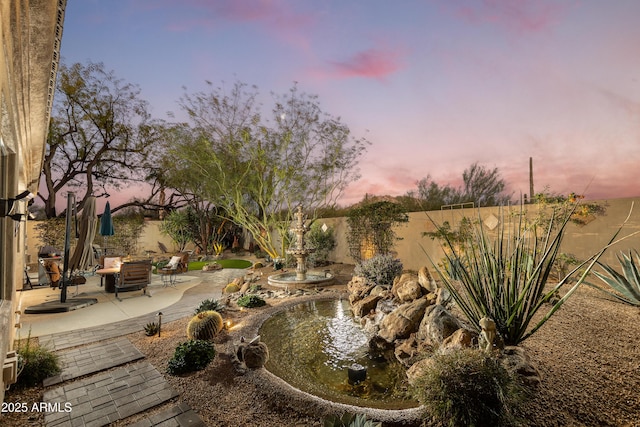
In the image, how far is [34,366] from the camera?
3.26 metres

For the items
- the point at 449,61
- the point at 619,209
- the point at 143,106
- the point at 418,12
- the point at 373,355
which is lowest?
the point at 373,355

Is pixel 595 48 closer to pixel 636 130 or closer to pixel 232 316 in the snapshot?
pixel 636 130

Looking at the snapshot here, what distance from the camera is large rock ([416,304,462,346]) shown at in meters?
3.86

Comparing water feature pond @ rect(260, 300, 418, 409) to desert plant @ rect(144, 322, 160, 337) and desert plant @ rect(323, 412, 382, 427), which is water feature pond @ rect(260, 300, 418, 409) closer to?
desert plant @ rect(323, 412, 382, 427)

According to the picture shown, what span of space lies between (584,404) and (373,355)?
2411 millimetres

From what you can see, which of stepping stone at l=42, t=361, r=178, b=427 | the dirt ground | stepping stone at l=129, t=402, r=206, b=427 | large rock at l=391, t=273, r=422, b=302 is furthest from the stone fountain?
stepping stone at l=129, t=402, r=206, b=427

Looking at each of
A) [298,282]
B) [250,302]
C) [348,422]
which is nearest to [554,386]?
[348,422]

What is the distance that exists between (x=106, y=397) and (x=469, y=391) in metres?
3.70

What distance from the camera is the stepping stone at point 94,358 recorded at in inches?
133

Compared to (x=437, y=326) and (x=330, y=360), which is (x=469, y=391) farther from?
(x=330, y=360)

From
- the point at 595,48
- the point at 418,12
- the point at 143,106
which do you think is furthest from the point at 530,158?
the point at 143,106

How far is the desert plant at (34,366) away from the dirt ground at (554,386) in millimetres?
192

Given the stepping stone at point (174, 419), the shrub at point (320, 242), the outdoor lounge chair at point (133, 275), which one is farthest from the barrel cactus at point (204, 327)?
the shrub at point (320, 242)

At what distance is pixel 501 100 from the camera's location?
757cm
